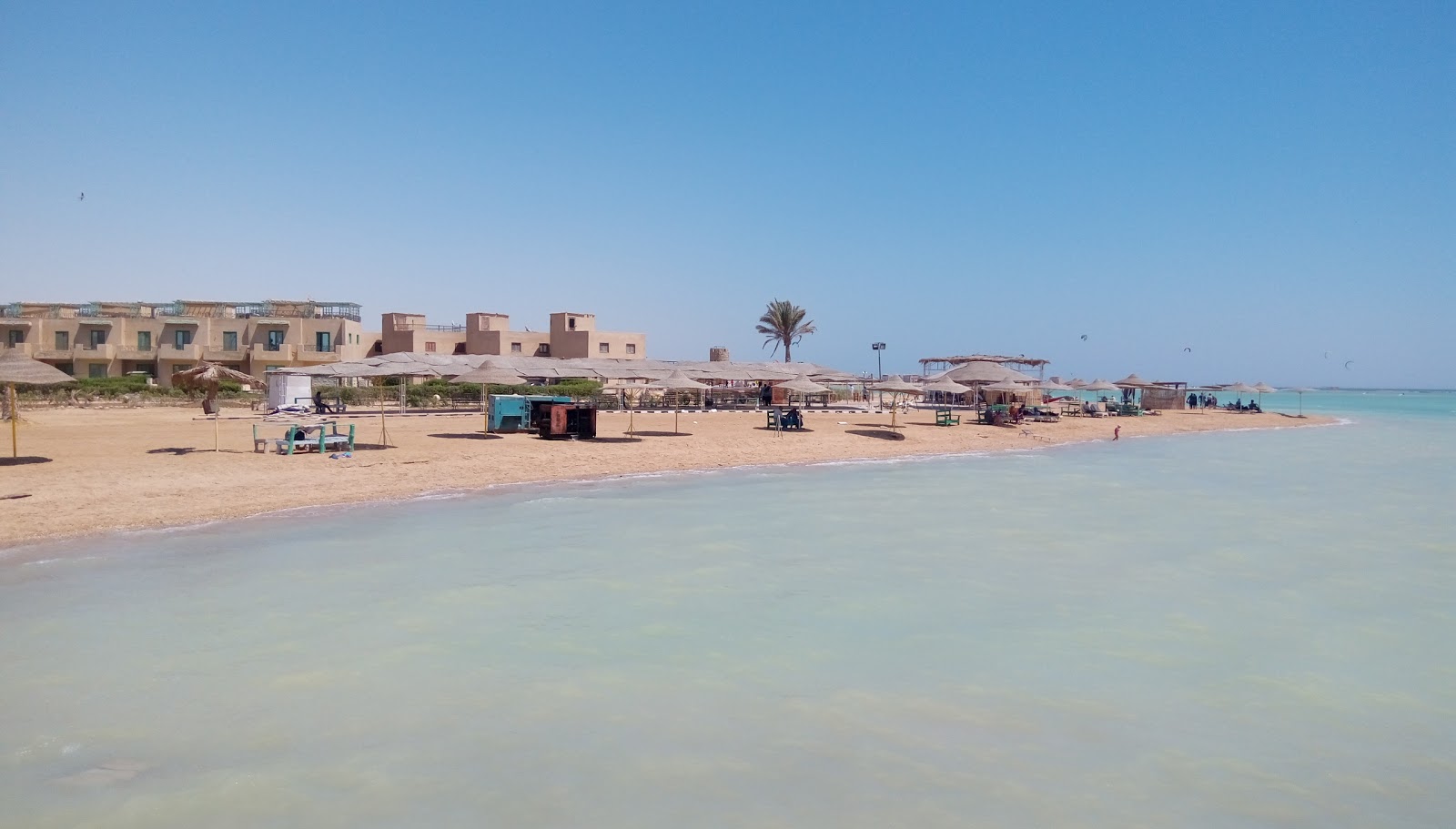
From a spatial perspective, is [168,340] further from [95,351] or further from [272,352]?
[272,352]

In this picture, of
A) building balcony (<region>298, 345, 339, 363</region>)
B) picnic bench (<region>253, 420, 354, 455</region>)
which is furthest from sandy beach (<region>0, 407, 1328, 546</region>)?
building balcony (<region>298, 345, 339, 363</region>)

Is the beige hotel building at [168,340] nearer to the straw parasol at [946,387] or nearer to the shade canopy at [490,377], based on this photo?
the shade canopy at [490,377]

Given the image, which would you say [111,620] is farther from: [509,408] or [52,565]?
[509,408]

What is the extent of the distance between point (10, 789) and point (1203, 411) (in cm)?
5151

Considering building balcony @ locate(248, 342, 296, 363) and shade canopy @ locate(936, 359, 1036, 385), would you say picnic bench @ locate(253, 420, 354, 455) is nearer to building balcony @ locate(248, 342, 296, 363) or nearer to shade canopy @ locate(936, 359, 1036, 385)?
shade canopy @ locate(936, 359, 1036, 385)

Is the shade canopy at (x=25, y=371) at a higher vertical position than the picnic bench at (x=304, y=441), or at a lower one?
higher

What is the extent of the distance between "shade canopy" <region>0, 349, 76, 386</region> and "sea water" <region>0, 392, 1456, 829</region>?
5371mm

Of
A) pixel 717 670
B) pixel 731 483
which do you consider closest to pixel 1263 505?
pixel 731 483

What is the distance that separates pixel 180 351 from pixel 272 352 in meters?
4.49

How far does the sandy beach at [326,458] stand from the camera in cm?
1092

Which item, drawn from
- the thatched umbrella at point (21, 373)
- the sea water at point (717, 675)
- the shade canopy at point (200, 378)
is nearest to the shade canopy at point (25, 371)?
the thatched umbrella at point (21, 373)

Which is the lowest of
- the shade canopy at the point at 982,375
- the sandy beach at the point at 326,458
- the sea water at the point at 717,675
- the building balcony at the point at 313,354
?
the sea water at the point at 717,675

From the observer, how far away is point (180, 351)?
42.6 metres

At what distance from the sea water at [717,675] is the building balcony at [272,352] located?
114ft
